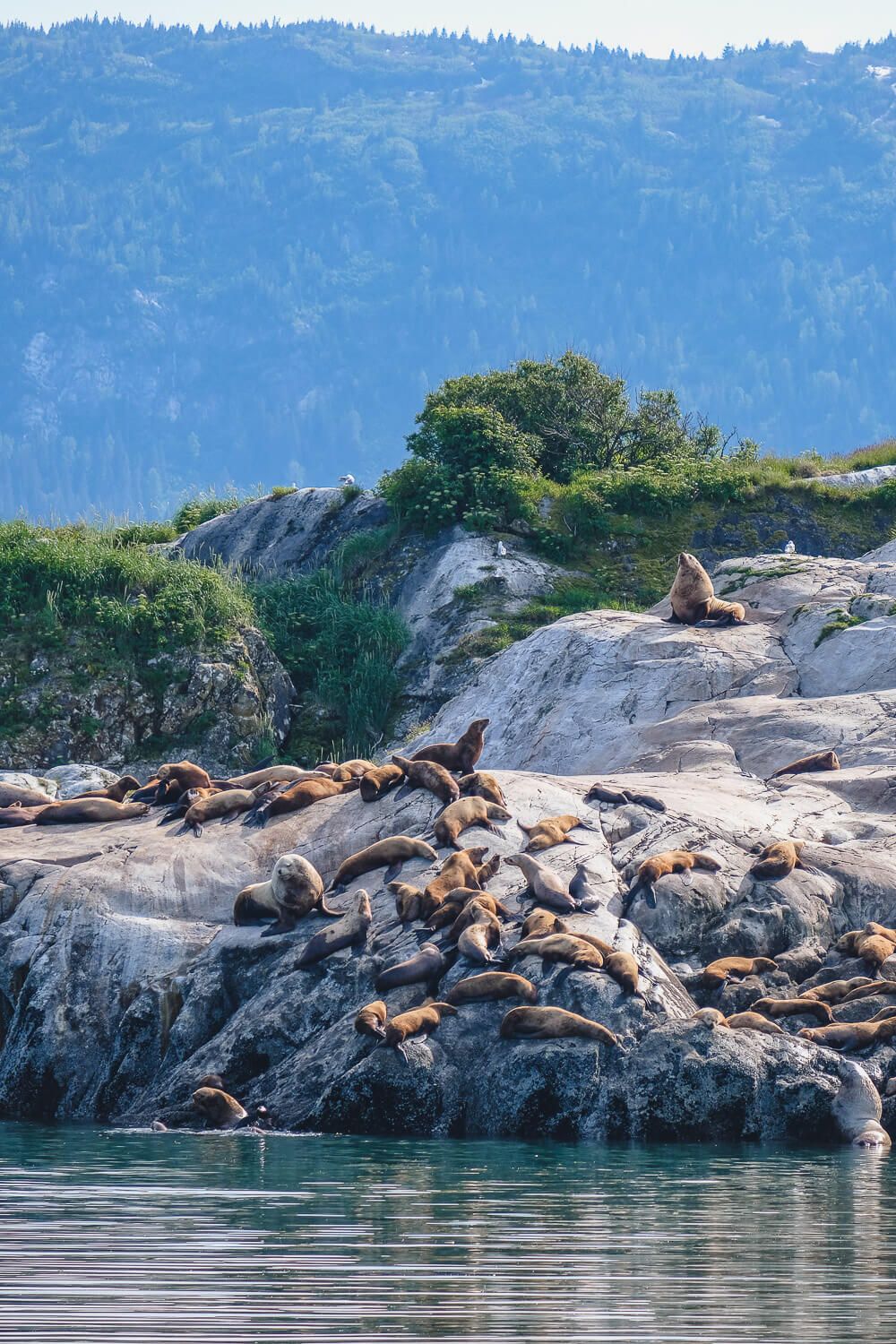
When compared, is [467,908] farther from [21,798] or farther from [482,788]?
[21,798]

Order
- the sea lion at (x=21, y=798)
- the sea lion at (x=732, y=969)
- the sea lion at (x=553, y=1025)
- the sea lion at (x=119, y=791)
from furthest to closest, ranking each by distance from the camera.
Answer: the sea lion at (x=21, y=798) < the sea lion at (x=119, y=791) < the sea lion at (x=732, y=969) < the sea lion at (x=553, y=1025)

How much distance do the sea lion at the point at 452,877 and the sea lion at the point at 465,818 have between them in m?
0.33

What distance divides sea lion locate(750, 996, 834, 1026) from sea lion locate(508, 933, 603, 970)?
1540mm

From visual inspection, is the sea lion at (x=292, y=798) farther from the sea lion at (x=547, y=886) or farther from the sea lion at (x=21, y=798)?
the sea lion at (x=21, y=798)

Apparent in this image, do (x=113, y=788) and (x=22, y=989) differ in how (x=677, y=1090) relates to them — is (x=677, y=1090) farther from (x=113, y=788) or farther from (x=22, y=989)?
(x=113, y=788)

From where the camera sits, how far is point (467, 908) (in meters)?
16.2

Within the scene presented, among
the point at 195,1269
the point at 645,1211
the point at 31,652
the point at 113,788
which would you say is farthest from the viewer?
the point at 31,652

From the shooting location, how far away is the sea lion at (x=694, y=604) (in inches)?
1058

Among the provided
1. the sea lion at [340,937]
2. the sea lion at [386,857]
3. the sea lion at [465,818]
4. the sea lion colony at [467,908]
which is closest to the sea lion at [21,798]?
the sea lion colony at [467,908]

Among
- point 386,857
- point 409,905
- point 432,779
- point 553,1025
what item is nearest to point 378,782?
point 432,779

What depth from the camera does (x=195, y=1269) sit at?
9.23 m

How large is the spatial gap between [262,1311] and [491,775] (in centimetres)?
1149

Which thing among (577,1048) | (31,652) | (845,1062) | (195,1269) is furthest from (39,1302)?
(31,652)

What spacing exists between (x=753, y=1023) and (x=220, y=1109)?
4380 mm
